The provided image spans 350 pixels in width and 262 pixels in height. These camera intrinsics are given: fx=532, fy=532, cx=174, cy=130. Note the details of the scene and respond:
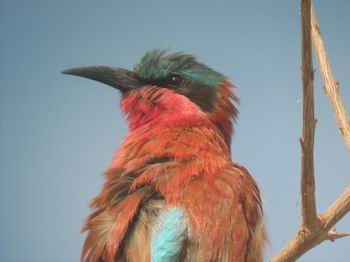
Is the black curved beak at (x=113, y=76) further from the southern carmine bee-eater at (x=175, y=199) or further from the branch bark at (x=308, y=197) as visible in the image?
the branch bark at (x=308, y=197)

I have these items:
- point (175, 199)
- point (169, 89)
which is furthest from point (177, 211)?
point (169, 89)

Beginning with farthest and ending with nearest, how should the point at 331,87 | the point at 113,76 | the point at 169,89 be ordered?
1. the point at 113,76
2. the point at 169,89
3. the point at 331,87

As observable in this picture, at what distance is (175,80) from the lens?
314cm

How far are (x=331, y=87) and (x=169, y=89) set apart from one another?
1201 millimetres

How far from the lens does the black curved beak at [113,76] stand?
326 cm

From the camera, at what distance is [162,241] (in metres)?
2.07

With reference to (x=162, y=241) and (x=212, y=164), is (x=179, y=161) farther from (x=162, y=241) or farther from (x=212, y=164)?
(x=162, y=241)

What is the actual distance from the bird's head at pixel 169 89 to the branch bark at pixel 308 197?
130cm

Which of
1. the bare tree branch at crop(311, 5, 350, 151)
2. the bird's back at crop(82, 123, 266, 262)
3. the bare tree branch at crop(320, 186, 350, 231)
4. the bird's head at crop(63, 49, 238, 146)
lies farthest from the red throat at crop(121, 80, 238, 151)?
the bare tree branch at crop(320, 186, 350, 231)

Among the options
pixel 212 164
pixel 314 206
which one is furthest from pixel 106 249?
pixel 314 206

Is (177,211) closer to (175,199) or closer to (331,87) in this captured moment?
(175,199)

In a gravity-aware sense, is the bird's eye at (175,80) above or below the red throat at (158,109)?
above

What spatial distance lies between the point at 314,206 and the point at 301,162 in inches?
5.9

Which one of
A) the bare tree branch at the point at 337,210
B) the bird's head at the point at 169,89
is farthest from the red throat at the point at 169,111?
the bare tree branch at the point at 337,210
